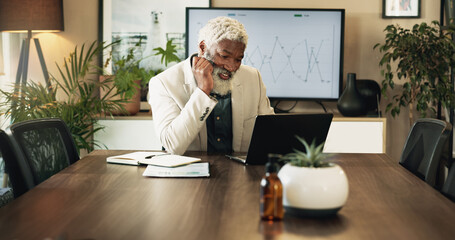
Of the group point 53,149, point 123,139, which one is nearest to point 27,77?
point 123,139

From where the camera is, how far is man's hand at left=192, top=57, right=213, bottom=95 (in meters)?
2.52

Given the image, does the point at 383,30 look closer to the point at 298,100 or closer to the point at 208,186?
the point at 298,100

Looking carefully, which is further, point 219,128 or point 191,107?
point 219,128

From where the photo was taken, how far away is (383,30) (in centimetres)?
435

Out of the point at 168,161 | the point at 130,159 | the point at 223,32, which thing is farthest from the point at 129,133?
the point at 168,161

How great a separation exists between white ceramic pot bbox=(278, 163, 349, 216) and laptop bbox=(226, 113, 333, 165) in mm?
613

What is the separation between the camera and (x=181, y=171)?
1867 millimetres

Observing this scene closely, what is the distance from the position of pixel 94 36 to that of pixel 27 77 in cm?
66

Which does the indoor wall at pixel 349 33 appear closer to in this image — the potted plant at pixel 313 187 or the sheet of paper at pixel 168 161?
the sheet of paper at pixel 168 161

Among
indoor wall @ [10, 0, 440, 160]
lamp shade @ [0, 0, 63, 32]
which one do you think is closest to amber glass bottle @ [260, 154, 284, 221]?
lamp shade @ [0, 0, 63, 32]

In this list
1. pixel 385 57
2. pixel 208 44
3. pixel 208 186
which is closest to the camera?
pixel 208 186

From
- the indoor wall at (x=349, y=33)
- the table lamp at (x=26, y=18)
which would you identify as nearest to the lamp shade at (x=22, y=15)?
the table lamp at (x=26, y=18)

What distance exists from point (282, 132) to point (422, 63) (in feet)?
8.41

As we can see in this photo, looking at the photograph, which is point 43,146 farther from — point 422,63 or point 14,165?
point 422,63
